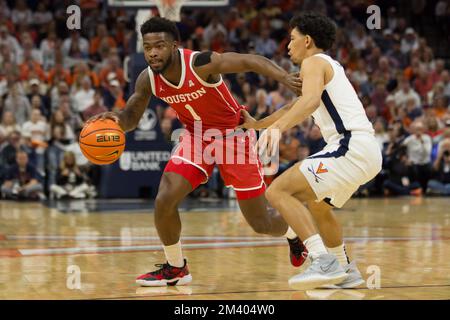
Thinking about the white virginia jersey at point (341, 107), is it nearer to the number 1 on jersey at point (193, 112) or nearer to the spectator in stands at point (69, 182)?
the number 1 on jersey at point (193, 112)

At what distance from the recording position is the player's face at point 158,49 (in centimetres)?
599

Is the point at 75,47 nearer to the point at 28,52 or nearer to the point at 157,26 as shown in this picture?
the point at 28,52

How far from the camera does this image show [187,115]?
631cm

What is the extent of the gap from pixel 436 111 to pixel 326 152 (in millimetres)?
10197

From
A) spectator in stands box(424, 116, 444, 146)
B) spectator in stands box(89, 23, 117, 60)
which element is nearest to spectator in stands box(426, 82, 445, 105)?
spectator in stands box(424, 116, 444, 146)

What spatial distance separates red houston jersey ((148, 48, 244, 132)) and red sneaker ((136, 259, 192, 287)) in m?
1.04

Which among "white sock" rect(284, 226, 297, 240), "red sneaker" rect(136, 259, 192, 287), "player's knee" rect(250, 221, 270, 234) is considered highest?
"player's knee" rect(250, 221, 270, 234)

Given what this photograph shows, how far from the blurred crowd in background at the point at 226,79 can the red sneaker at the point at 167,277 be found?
7138 mm

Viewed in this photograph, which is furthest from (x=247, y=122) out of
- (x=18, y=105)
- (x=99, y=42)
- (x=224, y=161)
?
(x=99, y=42)

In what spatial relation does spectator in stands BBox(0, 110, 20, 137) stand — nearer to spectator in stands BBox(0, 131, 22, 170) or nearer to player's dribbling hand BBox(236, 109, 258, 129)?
spectator in stands BBox(0, 131, 22, 170)

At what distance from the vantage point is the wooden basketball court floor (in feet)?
18.3

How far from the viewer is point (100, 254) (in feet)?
24.3
